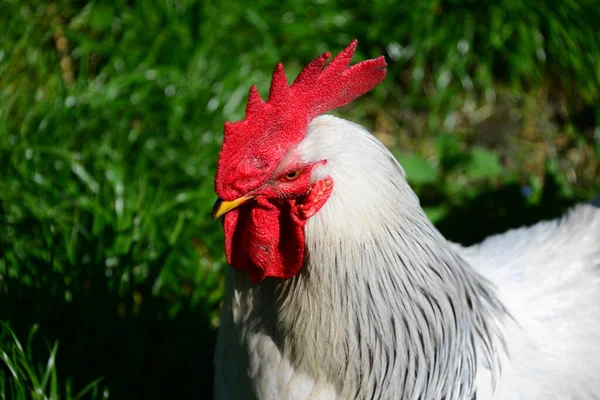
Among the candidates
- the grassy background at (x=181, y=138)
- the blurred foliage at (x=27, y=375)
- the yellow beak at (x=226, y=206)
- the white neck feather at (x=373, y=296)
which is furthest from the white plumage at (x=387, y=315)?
the grassy background at (x=181, y=138)

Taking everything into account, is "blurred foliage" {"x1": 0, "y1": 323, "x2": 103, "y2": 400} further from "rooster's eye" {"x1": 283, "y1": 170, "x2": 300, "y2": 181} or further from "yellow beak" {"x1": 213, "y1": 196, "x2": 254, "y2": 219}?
"rooster's eye" {"x1": 283, "y1": 170, "x2": 300, "y2": 181}

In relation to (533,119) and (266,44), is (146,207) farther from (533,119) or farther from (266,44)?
(533,119)

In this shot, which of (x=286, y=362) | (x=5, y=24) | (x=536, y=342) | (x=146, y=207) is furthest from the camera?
(x=5, y=24)

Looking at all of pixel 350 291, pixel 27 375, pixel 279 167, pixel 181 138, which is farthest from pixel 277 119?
pixel 181 138

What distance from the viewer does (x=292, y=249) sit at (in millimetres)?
2053

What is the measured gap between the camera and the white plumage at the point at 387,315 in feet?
6.55

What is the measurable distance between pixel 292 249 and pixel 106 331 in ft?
4.97

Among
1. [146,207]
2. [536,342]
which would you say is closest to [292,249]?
[536,342]

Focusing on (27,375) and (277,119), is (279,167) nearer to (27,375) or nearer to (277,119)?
(277,119)

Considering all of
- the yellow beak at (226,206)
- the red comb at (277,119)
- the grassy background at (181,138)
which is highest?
the red comb at (277,119)

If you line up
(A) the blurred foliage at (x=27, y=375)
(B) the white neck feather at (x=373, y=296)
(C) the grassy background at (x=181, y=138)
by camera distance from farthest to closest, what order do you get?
(C) the grassy background at (x=181, y=138)
(A) the blurred foliage at (x=27, y=375)
(B) the white neck feather at (x=373, y=296)

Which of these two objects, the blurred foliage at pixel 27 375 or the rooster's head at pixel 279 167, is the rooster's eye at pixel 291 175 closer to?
the rooster's head at pixel 279 167

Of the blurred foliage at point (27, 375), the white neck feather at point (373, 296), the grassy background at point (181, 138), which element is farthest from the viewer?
the grassy background at point (181, 138)

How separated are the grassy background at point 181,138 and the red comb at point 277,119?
1417 millimetres
